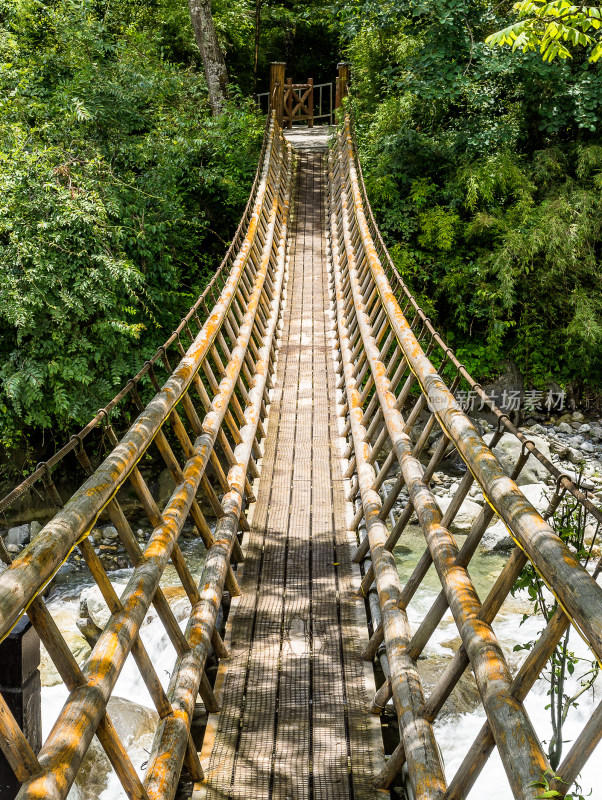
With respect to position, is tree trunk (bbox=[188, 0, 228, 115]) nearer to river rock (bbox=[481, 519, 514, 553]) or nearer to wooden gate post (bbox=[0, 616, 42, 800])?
river rock (bbox=[481, 519, 514, 553])

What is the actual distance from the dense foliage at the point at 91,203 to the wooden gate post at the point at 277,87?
4.08 metres

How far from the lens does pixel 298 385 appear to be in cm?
738

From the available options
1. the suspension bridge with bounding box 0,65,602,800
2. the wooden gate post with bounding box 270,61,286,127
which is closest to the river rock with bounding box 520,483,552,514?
the suspension bridge with bounding box 0,65,602,800

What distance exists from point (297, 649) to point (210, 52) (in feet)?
41.2

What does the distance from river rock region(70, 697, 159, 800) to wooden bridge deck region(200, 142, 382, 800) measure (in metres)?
1.89

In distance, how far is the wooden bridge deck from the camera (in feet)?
10.0

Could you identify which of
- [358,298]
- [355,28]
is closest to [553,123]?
[355,28]

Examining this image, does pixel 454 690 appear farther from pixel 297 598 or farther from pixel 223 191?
pixel 223 191

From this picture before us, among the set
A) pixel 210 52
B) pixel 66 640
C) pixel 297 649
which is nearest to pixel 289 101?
pixel 210 52

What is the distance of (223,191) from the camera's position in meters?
12.5

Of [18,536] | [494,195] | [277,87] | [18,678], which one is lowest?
[18,536]

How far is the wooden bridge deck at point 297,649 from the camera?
3.06 meters

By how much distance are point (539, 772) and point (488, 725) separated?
12.5 inches

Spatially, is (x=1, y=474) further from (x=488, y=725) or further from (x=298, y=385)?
(x=488, y=725)
